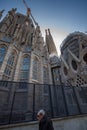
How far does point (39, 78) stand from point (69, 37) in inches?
451

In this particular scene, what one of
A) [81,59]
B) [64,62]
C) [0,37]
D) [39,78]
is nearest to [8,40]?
[0,37]

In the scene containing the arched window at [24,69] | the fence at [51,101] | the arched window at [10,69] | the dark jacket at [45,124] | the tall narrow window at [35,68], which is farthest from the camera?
the tall narrow window at [35,68]

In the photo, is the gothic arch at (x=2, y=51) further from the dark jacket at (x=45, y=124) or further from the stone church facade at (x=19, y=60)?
the dark jacket at (x=45, y=124)

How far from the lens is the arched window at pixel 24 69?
1582 cm

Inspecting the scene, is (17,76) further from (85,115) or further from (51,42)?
(51,42)

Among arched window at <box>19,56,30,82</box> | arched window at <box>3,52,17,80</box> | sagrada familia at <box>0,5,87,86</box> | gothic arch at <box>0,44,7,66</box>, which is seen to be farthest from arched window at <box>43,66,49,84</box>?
gothic arch at <box>0,44,7,66</box>

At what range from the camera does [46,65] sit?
68.7ft

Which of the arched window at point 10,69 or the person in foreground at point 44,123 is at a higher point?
the arched window at point 10,69

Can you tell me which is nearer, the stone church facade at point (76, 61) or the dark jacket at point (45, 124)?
the dark jacket at point (45, 124)

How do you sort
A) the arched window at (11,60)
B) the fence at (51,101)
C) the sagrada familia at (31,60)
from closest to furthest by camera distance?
the fence at (51,101), the sagrada familia at (31,60), the arched window at (11,60)

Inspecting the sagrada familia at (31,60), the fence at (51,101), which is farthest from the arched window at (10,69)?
the fence at (51,101)

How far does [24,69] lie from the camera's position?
16.8 m

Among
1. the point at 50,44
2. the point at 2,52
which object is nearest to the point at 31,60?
the point at 2,52

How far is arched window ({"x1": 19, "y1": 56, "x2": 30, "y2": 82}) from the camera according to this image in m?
15.8
